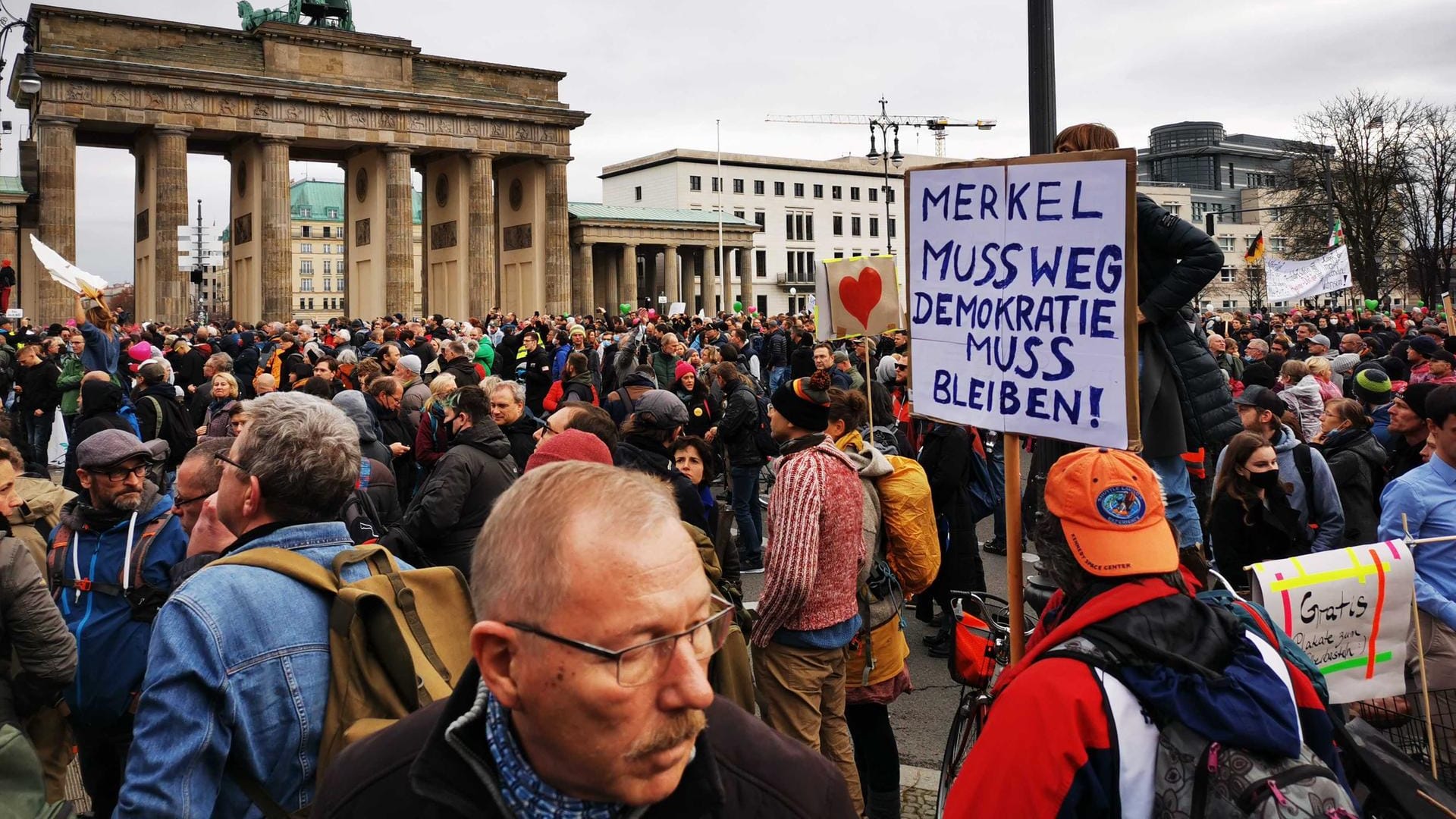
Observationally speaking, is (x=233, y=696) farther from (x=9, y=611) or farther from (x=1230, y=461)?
(x=1230, y=461)

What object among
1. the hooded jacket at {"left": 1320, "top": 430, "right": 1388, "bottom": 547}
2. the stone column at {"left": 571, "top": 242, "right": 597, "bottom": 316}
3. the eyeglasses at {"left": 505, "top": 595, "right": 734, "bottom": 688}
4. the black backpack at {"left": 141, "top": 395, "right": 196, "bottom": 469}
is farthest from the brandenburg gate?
the eyeglasses at {"left": 505, "top": 595, "right": 734, "bottom": 688}

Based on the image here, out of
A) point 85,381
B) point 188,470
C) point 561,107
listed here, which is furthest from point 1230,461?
point 561,107

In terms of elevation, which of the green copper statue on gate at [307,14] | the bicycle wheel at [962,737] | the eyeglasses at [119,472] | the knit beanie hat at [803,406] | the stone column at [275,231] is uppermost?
the green copper statue on gate at [307,14]

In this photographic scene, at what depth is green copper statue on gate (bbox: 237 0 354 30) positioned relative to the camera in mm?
55062

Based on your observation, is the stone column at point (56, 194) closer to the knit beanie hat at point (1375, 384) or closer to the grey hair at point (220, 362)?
the grey hair at point (220, 362)

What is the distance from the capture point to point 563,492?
1.55 meters

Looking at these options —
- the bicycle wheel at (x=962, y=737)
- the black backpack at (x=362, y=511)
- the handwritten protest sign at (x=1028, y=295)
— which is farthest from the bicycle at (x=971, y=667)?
the black backpack at (x=362, y=511)

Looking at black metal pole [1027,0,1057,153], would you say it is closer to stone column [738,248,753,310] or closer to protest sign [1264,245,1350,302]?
protest sign [1264,245,1350,302]

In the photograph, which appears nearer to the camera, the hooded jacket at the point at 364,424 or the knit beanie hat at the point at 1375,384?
the hooded jacket at the point at 364,424

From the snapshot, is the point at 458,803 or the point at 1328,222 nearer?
the point at 458,803

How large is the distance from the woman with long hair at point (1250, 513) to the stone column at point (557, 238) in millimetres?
51804

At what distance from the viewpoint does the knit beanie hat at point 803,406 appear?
15.3ft

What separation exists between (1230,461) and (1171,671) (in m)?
3.84

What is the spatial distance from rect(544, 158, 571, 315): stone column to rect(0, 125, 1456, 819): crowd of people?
47.7 metres
